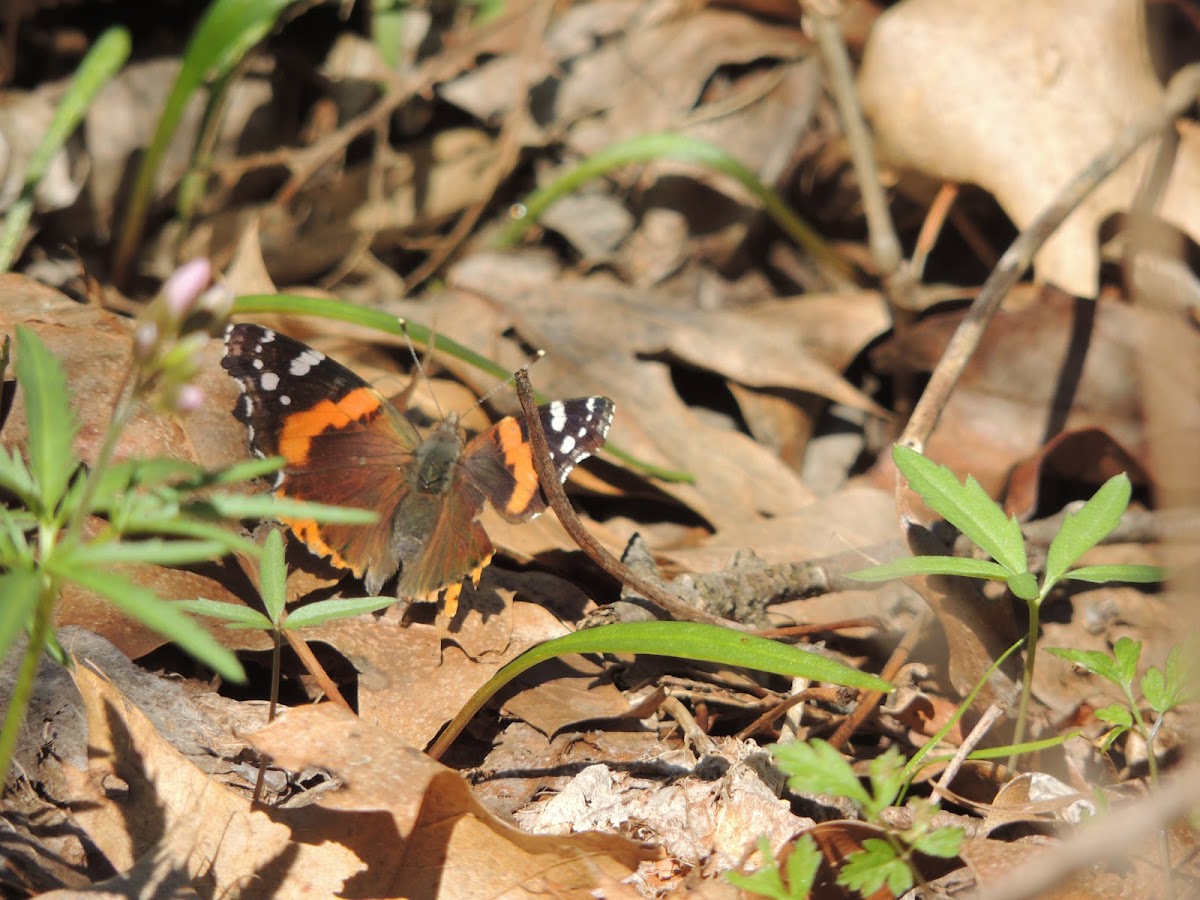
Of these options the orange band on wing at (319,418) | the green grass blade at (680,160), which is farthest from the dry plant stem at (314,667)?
the green grass blade at (680,160)

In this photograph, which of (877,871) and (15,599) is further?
(877,871)

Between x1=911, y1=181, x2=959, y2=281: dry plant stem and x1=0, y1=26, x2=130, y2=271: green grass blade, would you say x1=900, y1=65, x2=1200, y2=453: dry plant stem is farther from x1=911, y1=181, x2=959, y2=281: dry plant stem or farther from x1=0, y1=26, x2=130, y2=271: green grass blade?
x1=0, y1=26, x2=130, y2=271: green grass blade

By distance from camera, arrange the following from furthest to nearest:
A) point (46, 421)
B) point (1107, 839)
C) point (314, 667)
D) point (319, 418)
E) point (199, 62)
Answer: point (199, 62)
point (319, 418)
point (314, 667)
point (46, 421)
point (1107, 839)

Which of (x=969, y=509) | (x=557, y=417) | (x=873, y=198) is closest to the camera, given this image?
(x=969, y=509)

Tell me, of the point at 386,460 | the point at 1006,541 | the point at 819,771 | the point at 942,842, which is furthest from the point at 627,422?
the point at 942,842

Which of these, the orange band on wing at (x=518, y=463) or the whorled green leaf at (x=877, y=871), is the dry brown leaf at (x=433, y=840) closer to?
the whorled green leaf at (x=877, y=871)

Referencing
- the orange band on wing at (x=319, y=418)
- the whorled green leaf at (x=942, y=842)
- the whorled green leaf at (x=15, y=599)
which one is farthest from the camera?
the orange band on wing at (x=319, y=418)

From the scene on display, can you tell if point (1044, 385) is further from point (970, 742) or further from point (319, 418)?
point (319, 418)
